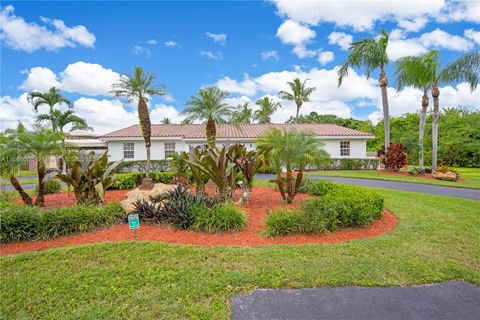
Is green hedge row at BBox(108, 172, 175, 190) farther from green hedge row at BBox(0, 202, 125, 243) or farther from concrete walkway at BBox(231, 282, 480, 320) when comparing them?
concrete walkway at BBox(231, 282, 480, 320)

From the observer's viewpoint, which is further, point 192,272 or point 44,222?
point 44,222

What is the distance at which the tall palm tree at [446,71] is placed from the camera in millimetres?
13602

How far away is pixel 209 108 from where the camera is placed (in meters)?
16.6

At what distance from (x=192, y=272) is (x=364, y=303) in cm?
226

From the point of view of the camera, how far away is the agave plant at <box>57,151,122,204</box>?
6.87m

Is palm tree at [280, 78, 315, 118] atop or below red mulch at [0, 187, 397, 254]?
atop

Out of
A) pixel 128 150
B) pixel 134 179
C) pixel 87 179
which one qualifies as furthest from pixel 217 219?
pixel 128 150

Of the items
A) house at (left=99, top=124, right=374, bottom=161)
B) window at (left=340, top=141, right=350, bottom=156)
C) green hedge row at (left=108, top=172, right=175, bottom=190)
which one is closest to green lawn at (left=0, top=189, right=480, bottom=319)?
green hedge row at (left=108, top=172, right=175, bottom=190)

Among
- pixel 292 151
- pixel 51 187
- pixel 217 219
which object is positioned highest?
pixel 292 151

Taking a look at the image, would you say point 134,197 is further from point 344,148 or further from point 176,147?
point 344,148

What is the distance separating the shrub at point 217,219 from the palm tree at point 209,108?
11.0 meters

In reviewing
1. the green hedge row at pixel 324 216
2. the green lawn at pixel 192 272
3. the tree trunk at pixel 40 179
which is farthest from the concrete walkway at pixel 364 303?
the tree trunk at pixel 40 179

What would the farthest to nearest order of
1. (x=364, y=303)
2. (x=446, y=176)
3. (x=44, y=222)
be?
1. (x=446, y=176)
2. (x=44, y=222)
3. (x=364, y=303)

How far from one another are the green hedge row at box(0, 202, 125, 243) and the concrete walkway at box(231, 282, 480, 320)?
4278 mm
